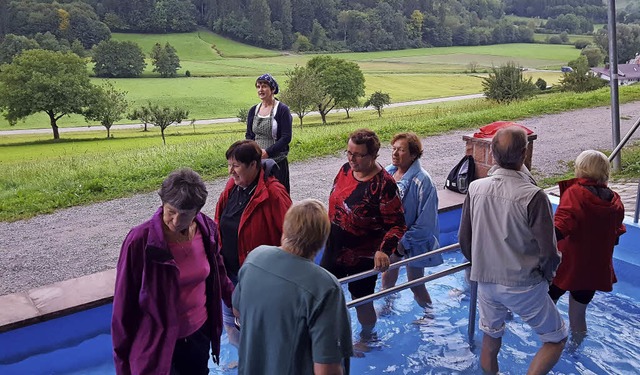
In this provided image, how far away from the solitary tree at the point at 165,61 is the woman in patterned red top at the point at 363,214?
63689 mm

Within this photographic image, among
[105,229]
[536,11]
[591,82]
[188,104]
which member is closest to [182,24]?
[188,104]

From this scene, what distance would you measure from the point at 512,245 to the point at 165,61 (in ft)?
218

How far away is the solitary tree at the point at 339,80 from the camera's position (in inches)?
1863

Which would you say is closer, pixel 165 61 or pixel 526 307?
pixel 526 307

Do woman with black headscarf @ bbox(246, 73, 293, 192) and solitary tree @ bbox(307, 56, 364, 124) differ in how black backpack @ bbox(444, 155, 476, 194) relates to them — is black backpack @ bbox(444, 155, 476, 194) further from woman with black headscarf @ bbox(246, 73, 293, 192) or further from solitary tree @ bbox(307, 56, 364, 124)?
solitary tree @ bbox(307, 56, 364, 124)

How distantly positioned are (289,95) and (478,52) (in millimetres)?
51926

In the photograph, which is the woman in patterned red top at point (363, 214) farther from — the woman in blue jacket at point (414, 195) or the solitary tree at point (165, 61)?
the solitary tree at point (165, 61)

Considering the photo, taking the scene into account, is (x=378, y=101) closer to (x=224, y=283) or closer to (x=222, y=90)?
(x=222, y=90)

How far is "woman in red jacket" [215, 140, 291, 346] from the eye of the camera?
345 cm

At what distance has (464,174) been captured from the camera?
6910 mm

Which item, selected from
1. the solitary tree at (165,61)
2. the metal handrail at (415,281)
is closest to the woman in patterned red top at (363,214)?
the metal handrail at (415,281)

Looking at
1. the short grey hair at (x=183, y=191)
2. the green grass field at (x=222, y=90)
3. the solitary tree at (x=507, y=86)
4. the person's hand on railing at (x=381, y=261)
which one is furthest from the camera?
the green grass field at (x=222, y=90)

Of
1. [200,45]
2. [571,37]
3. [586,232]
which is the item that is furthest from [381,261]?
[571,37]

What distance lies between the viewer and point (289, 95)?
122 ft
